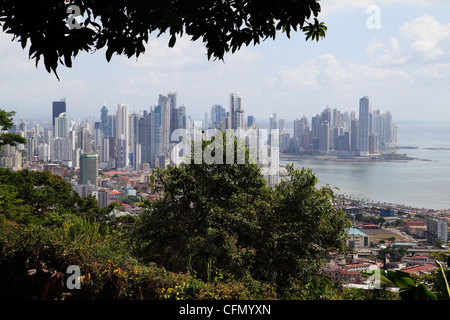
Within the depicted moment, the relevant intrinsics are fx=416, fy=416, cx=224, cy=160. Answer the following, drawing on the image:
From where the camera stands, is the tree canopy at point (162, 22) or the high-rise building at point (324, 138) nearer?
the tree canopy at point (162, 22)

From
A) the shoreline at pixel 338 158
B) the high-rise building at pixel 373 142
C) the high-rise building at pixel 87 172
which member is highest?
the high-rise building at pixel 373 142

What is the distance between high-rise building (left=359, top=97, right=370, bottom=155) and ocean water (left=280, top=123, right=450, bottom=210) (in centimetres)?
70

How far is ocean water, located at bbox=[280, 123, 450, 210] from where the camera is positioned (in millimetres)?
13492

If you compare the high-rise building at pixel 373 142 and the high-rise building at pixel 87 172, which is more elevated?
the high-rise building at pixel 373 142

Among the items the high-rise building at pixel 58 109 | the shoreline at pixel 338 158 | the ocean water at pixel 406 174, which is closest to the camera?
the ocean water at pixel 406 174

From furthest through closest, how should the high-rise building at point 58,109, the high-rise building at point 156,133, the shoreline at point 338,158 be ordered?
the high-rise building at point 58,109
the high-rise building at point 156,133
the shoreline at point 338,158

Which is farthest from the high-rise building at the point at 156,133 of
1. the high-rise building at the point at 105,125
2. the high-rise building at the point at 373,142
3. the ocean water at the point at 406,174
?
the high-rise building at the point at 373,142

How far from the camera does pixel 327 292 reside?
2541 millimetres

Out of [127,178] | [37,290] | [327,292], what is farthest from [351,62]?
[127,178]

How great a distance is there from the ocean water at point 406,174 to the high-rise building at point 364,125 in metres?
0.70

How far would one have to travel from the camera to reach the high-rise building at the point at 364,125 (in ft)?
58.6

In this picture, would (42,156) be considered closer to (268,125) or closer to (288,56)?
(268,125)

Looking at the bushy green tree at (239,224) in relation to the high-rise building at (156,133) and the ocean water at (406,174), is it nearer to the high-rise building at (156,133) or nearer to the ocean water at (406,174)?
the ocean water at (406,174)
